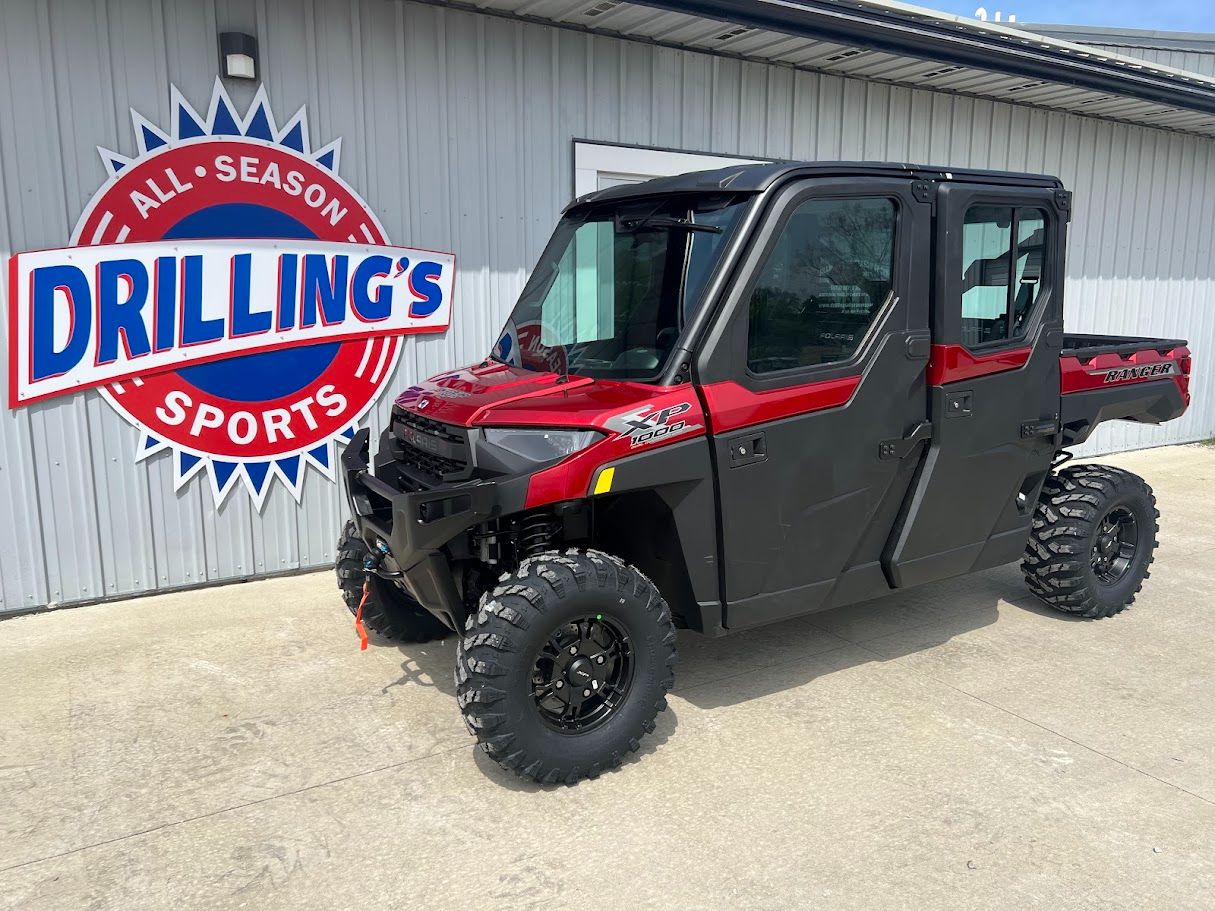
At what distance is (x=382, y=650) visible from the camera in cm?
488

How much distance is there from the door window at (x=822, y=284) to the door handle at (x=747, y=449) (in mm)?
281

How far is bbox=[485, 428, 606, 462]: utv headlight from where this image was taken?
3469 millimetres

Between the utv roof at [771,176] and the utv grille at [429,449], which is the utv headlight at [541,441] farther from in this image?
the utv roof at [771,176]

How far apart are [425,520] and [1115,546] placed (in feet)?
13.8

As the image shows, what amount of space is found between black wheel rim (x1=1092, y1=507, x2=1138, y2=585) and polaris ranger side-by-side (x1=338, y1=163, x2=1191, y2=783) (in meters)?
0.85

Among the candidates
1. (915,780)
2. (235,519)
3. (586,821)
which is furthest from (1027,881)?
(235,519)

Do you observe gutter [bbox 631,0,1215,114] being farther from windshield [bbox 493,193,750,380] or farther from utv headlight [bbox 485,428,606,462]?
utv headlight [bbox 485,428,606,462]

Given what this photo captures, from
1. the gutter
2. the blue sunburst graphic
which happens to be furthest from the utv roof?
the gutter

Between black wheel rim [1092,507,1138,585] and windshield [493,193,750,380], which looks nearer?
windshield [493,193,750,380]

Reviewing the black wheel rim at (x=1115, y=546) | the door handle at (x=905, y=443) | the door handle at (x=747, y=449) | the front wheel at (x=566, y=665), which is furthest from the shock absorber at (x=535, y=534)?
the black wheel rim at (x=1115, y=546)

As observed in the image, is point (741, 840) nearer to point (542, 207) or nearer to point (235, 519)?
point (235, 519)

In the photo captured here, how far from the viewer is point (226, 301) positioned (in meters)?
5.69

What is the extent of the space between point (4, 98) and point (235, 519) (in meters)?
2.67

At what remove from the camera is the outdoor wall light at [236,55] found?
215 inches
